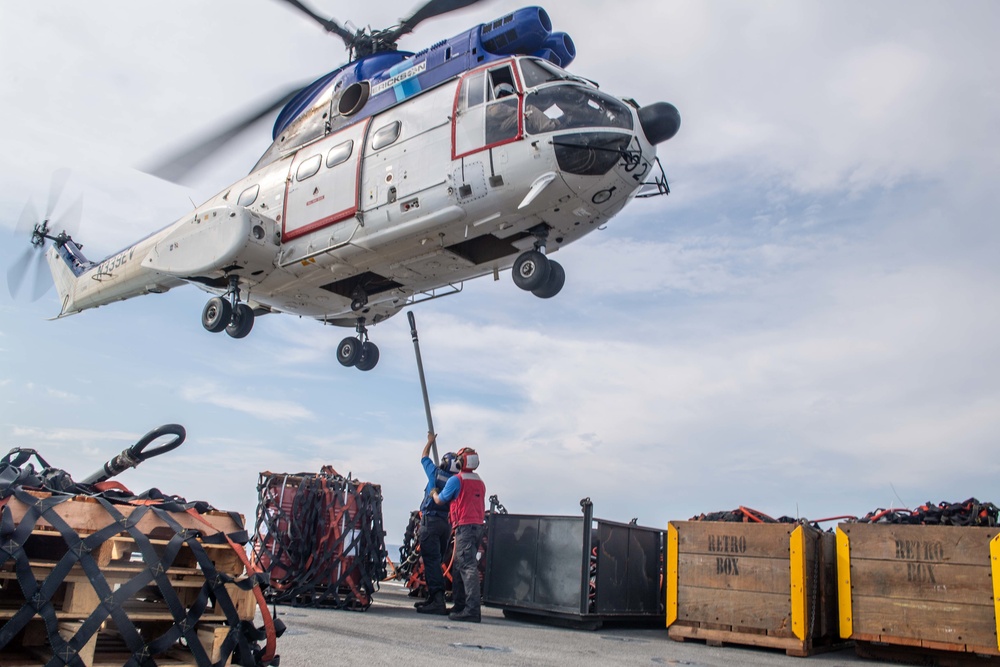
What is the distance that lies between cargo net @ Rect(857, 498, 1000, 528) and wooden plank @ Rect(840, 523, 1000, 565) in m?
0.27

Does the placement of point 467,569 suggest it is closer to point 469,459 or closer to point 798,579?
point 469,459

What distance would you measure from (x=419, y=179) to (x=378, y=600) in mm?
6470

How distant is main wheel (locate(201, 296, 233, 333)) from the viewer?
51.0 ft

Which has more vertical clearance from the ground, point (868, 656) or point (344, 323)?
point (344, 323)

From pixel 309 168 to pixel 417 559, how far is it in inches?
288

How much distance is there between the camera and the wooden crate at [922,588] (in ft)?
25.1

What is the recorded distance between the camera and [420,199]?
492 inches

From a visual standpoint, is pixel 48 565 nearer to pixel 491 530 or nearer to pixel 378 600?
pixel 491 530

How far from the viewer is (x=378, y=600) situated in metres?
11.2

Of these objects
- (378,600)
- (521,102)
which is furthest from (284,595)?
(521,102)

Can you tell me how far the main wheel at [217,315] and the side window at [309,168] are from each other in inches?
121

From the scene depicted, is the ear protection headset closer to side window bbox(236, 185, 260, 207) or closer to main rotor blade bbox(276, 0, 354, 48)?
side window bbox(236, 185, 260, 207)

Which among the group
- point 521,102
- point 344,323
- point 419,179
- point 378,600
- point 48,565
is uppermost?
point 521,102

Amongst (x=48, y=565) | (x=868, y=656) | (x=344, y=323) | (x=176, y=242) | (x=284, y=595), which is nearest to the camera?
(x=48, y=565)
